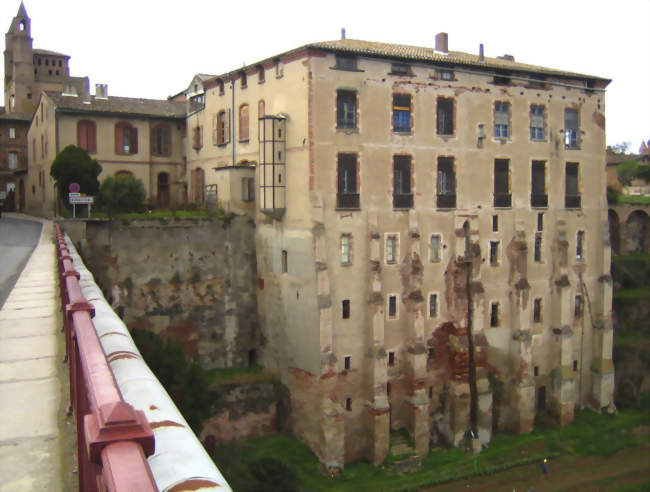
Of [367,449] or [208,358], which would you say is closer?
[367,449]

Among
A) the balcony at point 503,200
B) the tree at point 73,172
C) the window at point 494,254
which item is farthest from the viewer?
the balcony at point 503,200

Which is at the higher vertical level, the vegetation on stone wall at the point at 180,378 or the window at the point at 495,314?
the window at the point at 495,314

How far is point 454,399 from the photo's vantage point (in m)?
30.9

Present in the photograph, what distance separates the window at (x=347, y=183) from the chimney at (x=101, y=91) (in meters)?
19.7

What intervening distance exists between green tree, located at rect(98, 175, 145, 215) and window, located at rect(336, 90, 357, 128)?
38.8 ft

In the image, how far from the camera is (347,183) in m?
28.9

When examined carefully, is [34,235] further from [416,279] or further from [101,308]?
[101,308]

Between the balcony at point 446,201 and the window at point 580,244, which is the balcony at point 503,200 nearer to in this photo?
the balcony at point 446,201

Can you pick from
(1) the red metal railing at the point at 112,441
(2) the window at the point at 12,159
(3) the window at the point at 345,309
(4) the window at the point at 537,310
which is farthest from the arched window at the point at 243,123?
(2) the window at the point at 12,159

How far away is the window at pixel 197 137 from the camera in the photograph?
38.8 meters

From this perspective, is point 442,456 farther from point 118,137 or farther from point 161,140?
point 118,137

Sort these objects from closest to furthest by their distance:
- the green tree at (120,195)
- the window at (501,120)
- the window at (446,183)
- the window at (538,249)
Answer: the window at (446,183) → the green tree at (120,195) → the window at (501,120) → the window at (538,249)

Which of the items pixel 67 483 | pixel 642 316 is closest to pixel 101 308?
pixel 67 483

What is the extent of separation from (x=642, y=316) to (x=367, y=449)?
2145 centimetres
